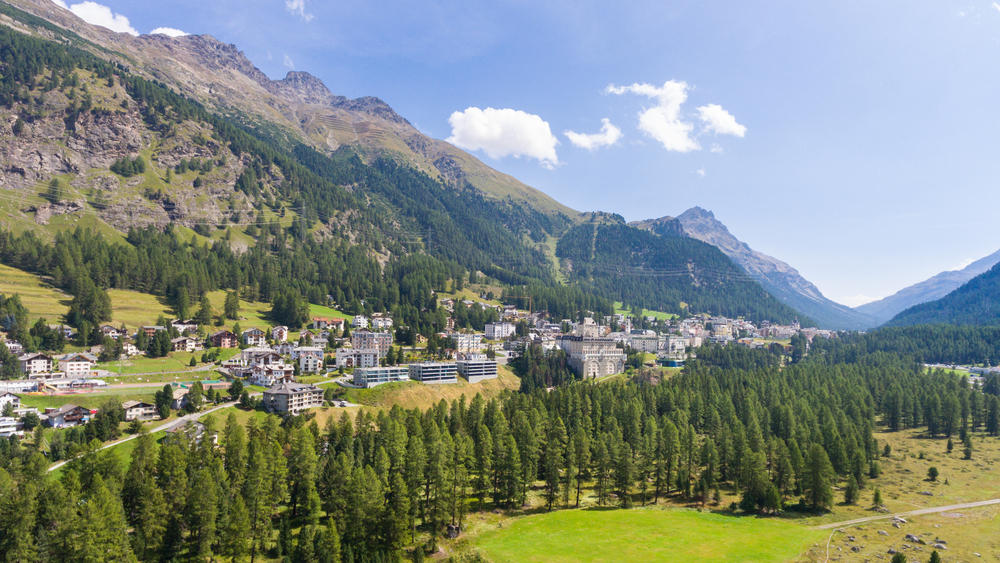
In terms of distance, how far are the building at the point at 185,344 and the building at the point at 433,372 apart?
165 ft

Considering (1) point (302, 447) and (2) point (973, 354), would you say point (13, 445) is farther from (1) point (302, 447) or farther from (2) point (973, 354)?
(2) point (973, 354)

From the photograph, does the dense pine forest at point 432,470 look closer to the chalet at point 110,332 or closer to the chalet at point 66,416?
the chalet at point 66,416

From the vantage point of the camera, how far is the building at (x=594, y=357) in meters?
165

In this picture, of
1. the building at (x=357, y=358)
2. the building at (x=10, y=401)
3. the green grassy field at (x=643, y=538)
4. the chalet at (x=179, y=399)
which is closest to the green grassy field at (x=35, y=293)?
the building at (x=10, y=401)

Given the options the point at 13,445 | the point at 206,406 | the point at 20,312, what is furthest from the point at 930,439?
the point at 20,312

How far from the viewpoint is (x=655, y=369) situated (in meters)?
169

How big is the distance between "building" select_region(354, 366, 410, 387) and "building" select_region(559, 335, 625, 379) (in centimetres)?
6301

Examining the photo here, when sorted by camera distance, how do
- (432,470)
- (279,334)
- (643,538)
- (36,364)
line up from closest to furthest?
1. (643,538)
2. (432,470)
3. (36,364)
4. (279,334)

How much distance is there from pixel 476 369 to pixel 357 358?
30616 millimetres

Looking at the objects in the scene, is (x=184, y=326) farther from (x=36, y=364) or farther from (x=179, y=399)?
(x=179, y=399)

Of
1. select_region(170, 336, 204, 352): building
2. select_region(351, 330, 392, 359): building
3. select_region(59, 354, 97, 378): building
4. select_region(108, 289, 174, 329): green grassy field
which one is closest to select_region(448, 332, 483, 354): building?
select_region(351, 330, 392, 359): building

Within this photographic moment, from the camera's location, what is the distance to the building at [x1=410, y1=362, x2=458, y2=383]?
423ft

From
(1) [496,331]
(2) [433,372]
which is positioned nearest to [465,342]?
(1) [496,331]

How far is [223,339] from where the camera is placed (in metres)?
131
